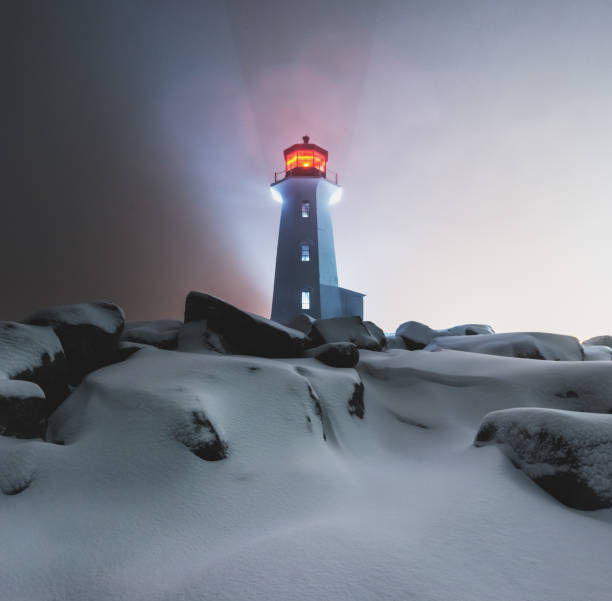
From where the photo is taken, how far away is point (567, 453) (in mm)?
2312

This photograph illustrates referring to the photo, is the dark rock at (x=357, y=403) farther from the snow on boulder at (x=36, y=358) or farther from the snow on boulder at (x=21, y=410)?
the snow on boulder at (x=36, y=358)

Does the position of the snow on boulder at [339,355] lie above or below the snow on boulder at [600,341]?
below

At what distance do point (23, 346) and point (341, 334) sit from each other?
441 centimetres

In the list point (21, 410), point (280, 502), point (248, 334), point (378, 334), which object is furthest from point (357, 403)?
point (378, 334)

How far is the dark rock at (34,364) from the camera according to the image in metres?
2.85

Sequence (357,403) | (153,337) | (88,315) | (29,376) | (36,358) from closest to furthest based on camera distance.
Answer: (29,376) → (36,358) → (357,403) → (88,315) → (153,337)

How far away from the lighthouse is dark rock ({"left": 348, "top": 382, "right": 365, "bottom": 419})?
44.3ft

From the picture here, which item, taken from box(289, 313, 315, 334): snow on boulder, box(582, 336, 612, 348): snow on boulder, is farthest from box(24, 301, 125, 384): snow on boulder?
box(582, 336, 612, 348): snow on boulder

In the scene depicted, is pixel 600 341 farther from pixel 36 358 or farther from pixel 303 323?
pixel 36 358

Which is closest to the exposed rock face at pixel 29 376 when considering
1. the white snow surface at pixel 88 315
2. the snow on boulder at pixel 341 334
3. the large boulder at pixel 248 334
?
the white snow surface at pixel 88 315

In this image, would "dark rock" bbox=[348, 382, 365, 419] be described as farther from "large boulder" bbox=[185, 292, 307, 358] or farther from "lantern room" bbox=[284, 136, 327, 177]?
"lantern room" bbox=[284, 136, 327, 177]

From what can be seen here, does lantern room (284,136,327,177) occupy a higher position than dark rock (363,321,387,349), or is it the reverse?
lantern room (284,136,327,177)

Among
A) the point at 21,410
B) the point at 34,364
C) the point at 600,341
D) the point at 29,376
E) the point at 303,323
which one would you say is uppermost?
the point at 303,323

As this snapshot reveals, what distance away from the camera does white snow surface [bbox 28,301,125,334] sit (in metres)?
4.07
